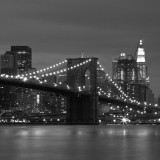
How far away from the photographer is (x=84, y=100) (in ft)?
301

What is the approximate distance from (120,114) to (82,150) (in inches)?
4759

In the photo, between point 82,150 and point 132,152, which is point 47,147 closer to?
point 82,150

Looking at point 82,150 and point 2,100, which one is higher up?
point 2,100

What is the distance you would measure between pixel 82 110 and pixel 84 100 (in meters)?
1.79

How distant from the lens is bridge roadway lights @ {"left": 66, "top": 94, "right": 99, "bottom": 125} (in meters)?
90.3

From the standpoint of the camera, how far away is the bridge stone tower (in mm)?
90625

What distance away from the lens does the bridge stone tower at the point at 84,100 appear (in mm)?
90625

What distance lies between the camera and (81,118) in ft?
305

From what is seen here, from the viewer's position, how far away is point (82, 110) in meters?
92.6

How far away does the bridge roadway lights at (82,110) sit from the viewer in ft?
296

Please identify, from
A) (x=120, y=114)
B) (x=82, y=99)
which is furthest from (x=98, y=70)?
(x=120, y=114)

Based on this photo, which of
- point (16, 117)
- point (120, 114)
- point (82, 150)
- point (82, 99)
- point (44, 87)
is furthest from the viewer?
point (120, 114)

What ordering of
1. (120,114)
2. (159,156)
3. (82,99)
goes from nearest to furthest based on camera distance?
(159,156)
(82,99)
(120,114)

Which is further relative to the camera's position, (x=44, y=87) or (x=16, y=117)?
(x=16, y=117)
